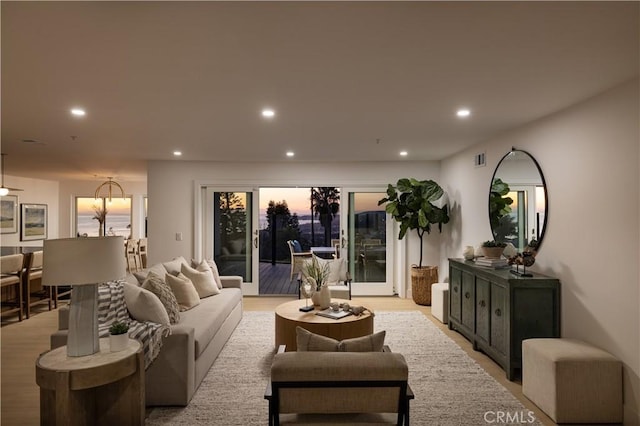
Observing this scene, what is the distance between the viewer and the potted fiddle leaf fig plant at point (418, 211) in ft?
19.9

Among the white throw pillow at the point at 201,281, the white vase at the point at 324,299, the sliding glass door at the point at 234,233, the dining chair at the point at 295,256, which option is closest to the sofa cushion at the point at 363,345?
the white vase at the point at 324,299

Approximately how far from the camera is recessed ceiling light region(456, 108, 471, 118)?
3.45 meters

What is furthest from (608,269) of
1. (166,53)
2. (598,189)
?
(166,53)

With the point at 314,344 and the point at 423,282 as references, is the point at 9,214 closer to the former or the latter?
the point at 423,282

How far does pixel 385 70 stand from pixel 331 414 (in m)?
2.07

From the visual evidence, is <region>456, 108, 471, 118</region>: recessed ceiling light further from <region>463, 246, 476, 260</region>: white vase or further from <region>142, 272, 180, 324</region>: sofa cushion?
<region>142, 272, 180, 324</region>: sofa cushion

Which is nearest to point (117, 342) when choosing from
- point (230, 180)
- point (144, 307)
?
point (144, 307)

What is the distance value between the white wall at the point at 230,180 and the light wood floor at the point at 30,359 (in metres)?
1.44

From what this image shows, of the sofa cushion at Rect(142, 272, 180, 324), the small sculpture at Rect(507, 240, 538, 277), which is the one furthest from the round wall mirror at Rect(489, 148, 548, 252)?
the sofa cushion at Rect(142, 272, 180, 324)

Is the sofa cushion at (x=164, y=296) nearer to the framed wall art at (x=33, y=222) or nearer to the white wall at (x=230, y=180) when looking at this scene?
the white wall at (x=230, y=180)

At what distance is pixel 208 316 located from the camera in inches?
149

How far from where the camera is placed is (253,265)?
6.89 m

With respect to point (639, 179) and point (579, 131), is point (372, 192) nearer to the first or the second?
point (579, 131)

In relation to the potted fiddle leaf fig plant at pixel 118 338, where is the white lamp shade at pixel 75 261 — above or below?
above
